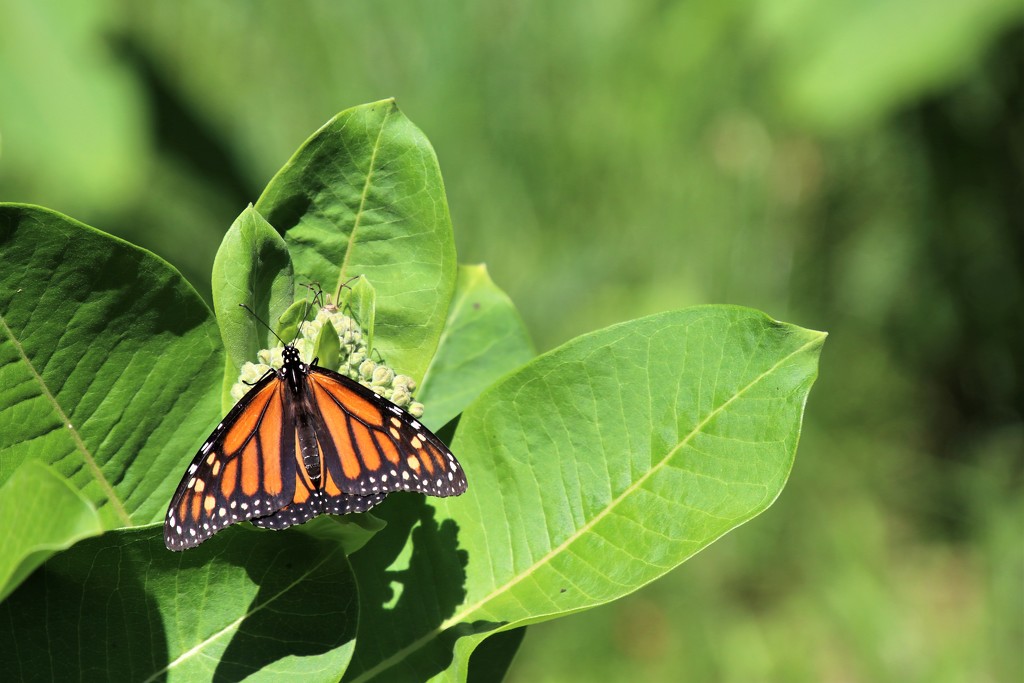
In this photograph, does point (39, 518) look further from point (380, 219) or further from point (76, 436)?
point (380, 219)

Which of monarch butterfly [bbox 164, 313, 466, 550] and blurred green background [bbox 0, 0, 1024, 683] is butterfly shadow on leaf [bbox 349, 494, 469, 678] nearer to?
monarch butterfly [bbox 164, 313, 466, 550]

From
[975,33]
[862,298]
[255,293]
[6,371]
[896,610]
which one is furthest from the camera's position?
[862,298]

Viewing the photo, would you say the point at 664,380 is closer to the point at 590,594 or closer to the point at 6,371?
the point at 590,594

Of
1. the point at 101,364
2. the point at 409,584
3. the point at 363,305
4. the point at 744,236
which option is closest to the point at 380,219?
the point at 363,305

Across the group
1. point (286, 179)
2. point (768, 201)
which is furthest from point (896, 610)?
point (286, 179)

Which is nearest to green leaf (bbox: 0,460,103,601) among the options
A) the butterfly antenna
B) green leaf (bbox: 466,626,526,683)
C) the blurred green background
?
the butterfly antenna

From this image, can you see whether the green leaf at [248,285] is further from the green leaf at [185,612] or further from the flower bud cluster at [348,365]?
the green leaf at [185,612]
